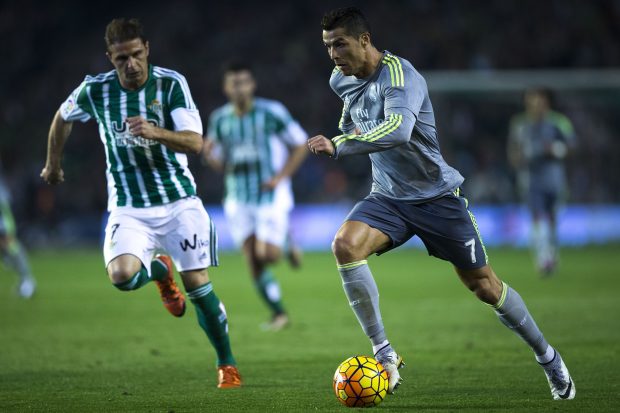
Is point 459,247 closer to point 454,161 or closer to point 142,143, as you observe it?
point 142,143

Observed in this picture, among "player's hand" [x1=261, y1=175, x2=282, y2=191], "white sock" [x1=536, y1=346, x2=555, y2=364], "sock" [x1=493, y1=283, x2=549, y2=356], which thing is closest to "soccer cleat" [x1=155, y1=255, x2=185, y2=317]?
"sock" [x1=493, y1=283, x2=549, y2=356]

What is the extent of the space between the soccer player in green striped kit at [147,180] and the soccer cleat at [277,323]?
3.28m

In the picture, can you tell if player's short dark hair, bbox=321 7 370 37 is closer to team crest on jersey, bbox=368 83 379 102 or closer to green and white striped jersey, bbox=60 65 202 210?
team crest on jersey, bbox=368 83 379 102

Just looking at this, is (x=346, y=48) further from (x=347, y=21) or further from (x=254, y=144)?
(x=254, y=144)

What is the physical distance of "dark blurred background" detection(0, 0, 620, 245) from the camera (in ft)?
80.6

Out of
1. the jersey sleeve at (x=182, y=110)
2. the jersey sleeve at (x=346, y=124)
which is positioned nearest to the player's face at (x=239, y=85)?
the jersey sleeve at (x=182, y=110)

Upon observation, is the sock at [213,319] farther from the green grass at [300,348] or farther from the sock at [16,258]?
the sock at [16,258]

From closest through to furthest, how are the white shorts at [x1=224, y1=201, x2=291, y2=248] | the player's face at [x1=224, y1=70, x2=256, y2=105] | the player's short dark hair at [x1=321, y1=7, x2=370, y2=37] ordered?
the player's short dark hair at [x1=321, y1=7, x2=370, y2=37], the player's face at [x1=224, y1=70, x2=256, y2=105], the white shorts at [x1=224, y1=201, x2=291, y2=248]

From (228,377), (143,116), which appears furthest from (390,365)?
(143,116)

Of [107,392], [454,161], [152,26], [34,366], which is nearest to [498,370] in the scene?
[107,392]

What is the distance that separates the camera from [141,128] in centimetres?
600

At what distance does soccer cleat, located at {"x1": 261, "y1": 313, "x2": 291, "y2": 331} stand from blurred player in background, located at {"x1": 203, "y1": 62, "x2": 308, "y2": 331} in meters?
0.02

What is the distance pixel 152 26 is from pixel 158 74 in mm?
24956

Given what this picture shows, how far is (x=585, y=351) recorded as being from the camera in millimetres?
7797
